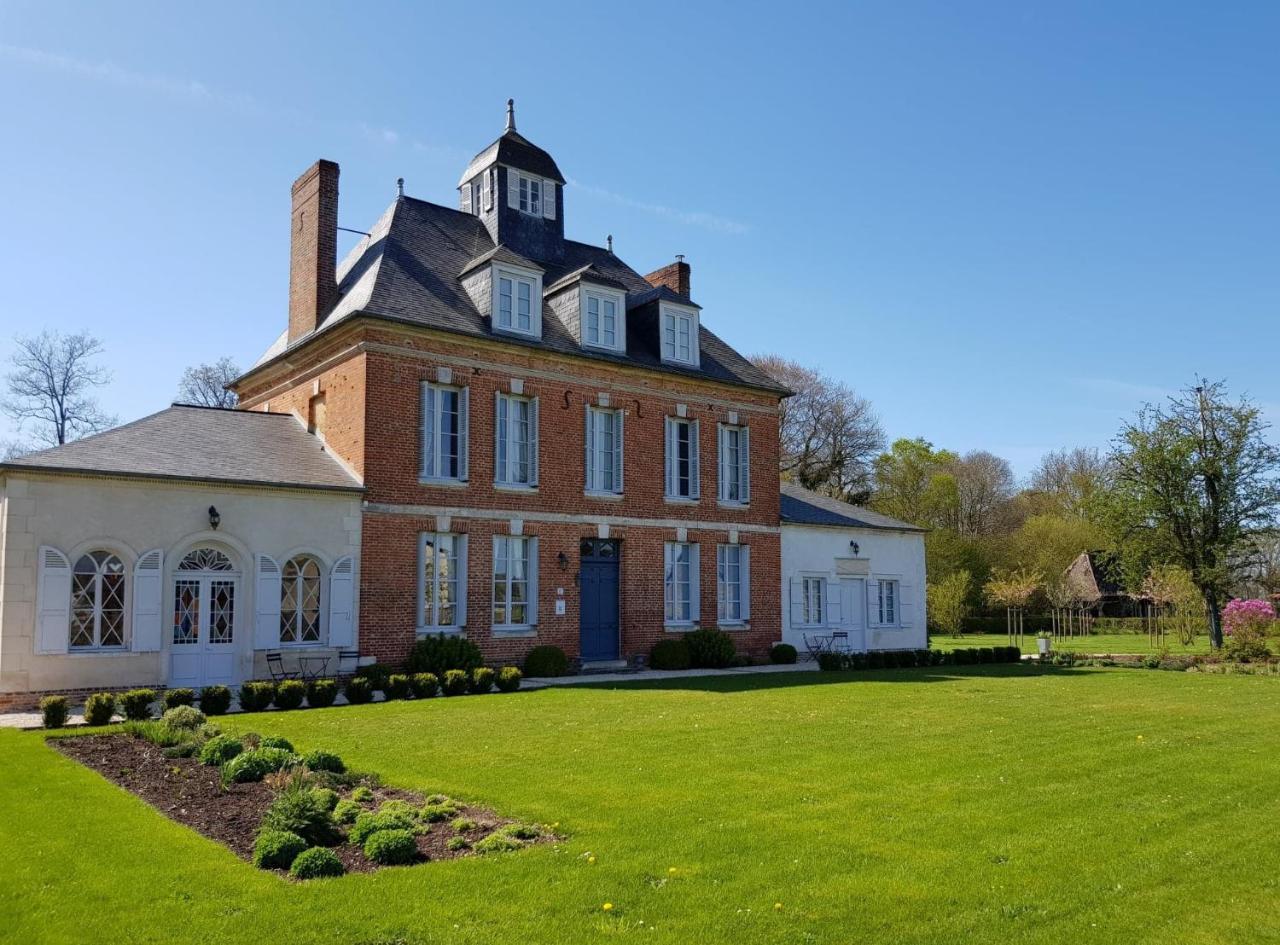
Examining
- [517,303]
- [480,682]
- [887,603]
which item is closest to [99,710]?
[480,682]

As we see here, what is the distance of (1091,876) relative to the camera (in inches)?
247

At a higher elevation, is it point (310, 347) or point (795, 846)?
point (310, 347)

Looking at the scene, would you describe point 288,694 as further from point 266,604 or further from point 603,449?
point 603,449

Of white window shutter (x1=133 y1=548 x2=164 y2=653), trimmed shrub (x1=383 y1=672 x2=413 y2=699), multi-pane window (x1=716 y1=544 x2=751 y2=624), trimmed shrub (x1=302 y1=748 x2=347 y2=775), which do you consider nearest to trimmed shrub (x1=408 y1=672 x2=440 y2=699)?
trimmed shrub (x1=383 y1=672 x2=413 y2=699)

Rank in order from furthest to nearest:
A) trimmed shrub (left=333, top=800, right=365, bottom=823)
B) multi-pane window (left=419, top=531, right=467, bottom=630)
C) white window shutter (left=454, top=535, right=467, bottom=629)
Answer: white window shutter (left=454, top=535, right=467, bottom=629), multi-pane window (left=419, top=531, right=467, bottom=630), trimmed shrub (left=333, top=800, right=365, bottom=823)

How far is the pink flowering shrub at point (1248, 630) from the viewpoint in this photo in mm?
25156

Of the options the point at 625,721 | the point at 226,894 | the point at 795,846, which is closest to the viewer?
the point at 226,894

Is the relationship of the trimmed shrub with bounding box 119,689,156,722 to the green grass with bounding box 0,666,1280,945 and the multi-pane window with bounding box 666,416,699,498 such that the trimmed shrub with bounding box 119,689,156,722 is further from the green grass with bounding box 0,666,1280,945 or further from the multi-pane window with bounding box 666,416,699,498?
the multi-pane window with bounding box 666,416,699,498

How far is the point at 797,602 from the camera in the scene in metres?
26.0

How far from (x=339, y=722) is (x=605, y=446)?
34.7 ft

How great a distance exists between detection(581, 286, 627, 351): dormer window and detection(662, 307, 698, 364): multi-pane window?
4.07ft

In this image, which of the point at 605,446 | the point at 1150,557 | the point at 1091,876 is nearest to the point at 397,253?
the point at 605,446

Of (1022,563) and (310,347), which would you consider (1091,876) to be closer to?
(310,347)

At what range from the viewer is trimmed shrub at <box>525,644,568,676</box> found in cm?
2059
